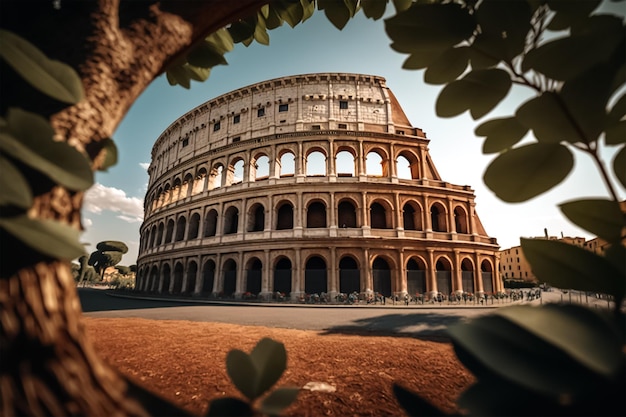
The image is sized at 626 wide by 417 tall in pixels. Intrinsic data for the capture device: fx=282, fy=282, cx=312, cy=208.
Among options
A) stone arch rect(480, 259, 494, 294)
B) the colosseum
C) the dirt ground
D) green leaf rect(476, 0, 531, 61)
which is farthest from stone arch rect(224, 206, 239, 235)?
green leaf rect(476, 0, 531, 61)

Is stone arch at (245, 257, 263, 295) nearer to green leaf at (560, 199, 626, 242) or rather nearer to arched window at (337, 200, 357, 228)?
arched window at (337, 200, 357, 228)

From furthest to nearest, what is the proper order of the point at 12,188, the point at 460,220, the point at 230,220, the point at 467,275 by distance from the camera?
the point at 230,220
the point at 460,220
the point at 467,275
the point at 12,188

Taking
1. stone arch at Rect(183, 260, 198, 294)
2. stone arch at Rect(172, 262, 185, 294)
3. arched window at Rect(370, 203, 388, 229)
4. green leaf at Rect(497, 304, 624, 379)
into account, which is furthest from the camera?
stone arch at Rect(172, 262, 185, 294)

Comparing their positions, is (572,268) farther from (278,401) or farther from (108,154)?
(108,154)

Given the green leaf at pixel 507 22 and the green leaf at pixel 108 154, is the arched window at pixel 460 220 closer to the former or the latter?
the green leaf at pixel 507 22

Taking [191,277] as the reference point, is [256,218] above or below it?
above

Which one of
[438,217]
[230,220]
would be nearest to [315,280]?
[230,220]
